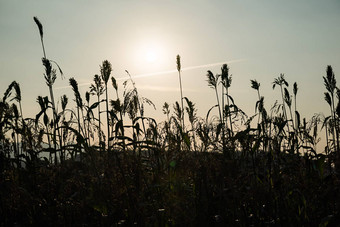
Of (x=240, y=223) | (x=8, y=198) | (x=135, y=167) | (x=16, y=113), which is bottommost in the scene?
(x=240, y=223)

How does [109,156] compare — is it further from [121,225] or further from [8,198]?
[8,198]

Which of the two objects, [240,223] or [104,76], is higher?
[104,76]

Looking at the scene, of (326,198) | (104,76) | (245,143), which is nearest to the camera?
(326,198)

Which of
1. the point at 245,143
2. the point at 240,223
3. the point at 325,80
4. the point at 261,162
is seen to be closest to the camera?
the point at 240,223

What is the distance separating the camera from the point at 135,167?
2482 millimetres

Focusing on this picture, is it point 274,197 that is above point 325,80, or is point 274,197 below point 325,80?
below

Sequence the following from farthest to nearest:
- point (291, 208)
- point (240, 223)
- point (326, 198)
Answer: point (326, 198) → point (291, 208) → point (240, 223)

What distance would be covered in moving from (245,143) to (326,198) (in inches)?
35.7

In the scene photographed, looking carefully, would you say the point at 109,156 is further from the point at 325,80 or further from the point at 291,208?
the point at 325,80

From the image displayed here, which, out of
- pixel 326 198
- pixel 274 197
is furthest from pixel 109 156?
pixel 326 198

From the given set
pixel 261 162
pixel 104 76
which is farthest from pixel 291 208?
pixel 104 76

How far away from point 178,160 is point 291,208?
1182 millimetres

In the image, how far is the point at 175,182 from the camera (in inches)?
106

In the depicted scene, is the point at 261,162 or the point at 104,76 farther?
the point at 104,76
